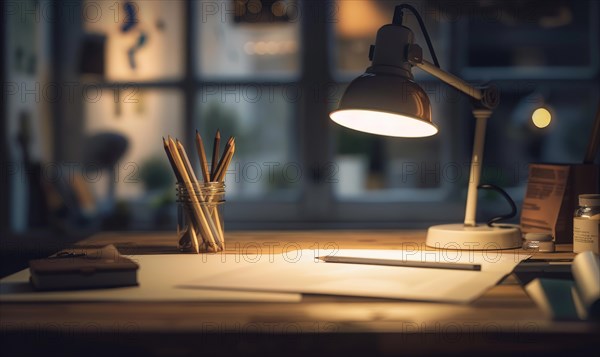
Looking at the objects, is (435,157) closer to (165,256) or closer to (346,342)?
(165,256)

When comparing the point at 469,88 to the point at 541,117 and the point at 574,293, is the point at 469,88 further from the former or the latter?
the point at 574,293

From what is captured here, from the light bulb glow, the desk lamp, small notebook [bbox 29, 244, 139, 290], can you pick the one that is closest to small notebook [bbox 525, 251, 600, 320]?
the desk lamp

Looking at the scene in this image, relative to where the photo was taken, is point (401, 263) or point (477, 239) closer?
point (401, 263)

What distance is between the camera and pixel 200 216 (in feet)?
4.96

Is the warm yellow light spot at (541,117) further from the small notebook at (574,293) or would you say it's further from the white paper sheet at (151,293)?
the white paper sheet at (151,293)

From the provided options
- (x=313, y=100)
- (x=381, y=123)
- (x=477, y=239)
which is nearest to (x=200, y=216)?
(x=381, y=123)

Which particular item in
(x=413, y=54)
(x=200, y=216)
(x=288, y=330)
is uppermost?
(x=413, y=54)

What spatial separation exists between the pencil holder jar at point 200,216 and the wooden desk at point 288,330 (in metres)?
0.48

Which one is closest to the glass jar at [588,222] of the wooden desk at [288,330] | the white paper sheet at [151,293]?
the wooden desk at [288,330]

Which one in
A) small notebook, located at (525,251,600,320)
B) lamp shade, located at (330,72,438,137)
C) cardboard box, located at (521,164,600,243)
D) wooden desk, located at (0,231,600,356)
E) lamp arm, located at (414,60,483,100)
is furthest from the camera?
cardboard box, located at (521,164,600,243)

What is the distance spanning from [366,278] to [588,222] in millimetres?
492

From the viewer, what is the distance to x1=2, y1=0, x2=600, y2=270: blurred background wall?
9.71 feet

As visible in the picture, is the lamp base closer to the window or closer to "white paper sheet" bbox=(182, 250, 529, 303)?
"white paper sheet" bbox=(182, 250, 529, 303)

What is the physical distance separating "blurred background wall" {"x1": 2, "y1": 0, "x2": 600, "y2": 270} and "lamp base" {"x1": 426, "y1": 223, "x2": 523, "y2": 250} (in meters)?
1.33
